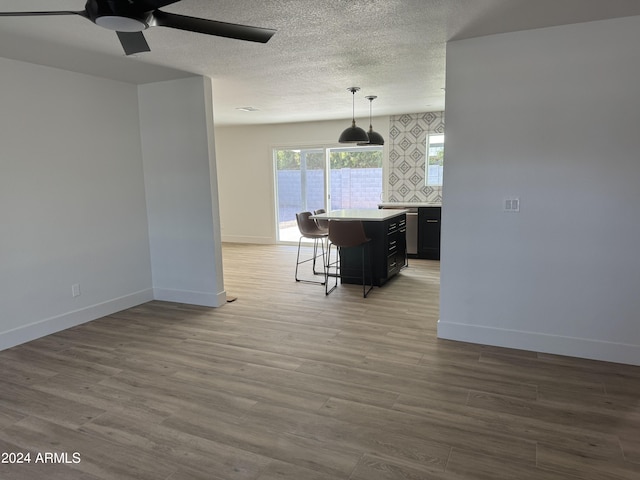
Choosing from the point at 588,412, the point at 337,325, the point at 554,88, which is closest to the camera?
the point at 588,412

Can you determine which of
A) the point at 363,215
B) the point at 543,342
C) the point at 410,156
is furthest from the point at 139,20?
the point at 410,156

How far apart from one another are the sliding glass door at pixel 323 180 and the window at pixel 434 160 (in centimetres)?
89

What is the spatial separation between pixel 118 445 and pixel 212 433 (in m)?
0.47

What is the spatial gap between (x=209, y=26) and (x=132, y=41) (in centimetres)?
49

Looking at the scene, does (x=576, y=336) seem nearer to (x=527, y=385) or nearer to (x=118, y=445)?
(x=527, y=385)

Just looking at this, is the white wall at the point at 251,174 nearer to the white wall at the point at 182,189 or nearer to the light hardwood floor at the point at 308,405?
the white wall at the point at 182,189

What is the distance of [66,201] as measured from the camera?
3730mm

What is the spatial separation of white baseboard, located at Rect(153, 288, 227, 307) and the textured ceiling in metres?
2.27

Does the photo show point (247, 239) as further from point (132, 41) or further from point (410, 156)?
point (132, 41)

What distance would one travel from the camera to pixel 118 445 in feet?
Result: 6.82

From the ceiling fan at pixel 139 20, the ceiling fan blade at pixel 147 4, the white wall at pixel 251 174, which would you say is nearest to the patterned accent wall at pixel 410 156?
the white wall at pixel 251 174

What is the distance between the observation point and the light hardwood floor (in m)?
1.92

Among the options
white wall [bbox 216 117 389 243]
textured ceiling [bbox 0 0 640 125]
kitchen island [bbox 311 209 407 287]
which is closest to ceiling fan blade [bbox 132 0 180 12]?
textured ceiling [bbox 0 0 640 125]

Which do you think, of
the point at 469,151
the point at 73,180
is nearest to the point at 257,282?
the point at 73,180
